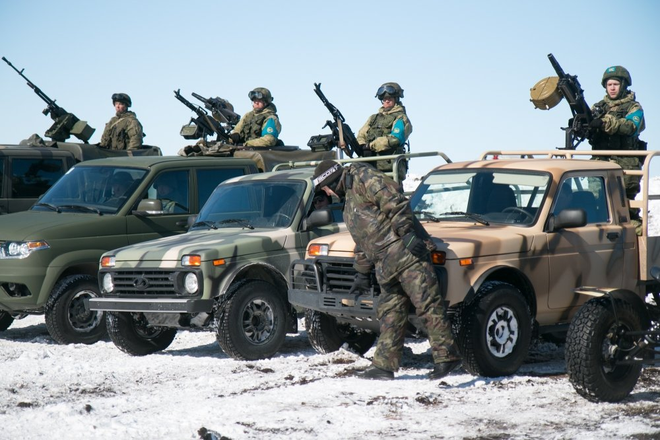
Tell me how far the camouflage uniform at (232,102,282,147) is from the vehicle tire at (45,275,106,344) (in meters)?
4.44

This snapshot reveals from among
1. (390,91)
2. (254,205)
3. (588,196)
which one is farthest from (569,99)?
(254,205)

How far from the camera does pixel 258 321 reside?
966 centimetres

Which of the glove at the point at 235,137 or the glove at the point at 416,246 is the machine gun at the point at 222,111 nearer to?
the glove at the point at 235,137

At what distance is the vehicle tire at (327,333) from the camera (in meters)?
9.34

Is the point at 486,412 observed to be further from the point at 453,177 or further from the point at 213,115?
the point at 213,115

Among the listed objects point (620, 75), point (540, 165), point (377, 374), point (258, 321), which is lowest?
point (377, 374)

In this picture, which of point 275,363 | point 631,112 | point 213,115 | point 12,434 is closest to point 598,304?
point 275,363

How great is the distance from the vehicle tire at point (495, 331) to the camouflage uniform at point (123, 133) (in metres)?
8.92

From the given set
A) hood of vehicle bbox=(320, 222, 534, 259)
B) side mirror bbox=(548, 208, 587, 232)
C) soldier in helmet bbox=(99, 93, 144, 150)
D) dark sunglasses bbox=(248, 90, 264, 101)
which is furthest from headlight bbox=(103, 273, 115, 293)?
dark sunglasses bbox=(248, 90, 264, 101)

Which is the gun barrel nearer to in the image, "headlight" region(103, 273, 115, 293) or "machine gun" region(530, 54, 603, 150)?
"machine gun" region(530, 54, 603, 150)

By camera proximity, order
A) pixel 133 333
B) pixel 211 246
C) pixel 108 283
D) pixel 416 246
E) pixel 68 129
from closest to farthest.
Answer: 1. pixel 416 246
2. pixel 211 246
3. pixel 108 283
4. pixel 133 333
5. pixel 68 129

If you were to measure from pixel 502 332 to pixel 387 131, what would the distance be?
21.6 ft

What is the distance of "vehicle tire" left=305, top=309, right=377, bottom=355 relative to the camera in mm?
9344

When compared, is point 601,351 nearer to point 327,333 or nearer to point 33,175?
point 327,333
